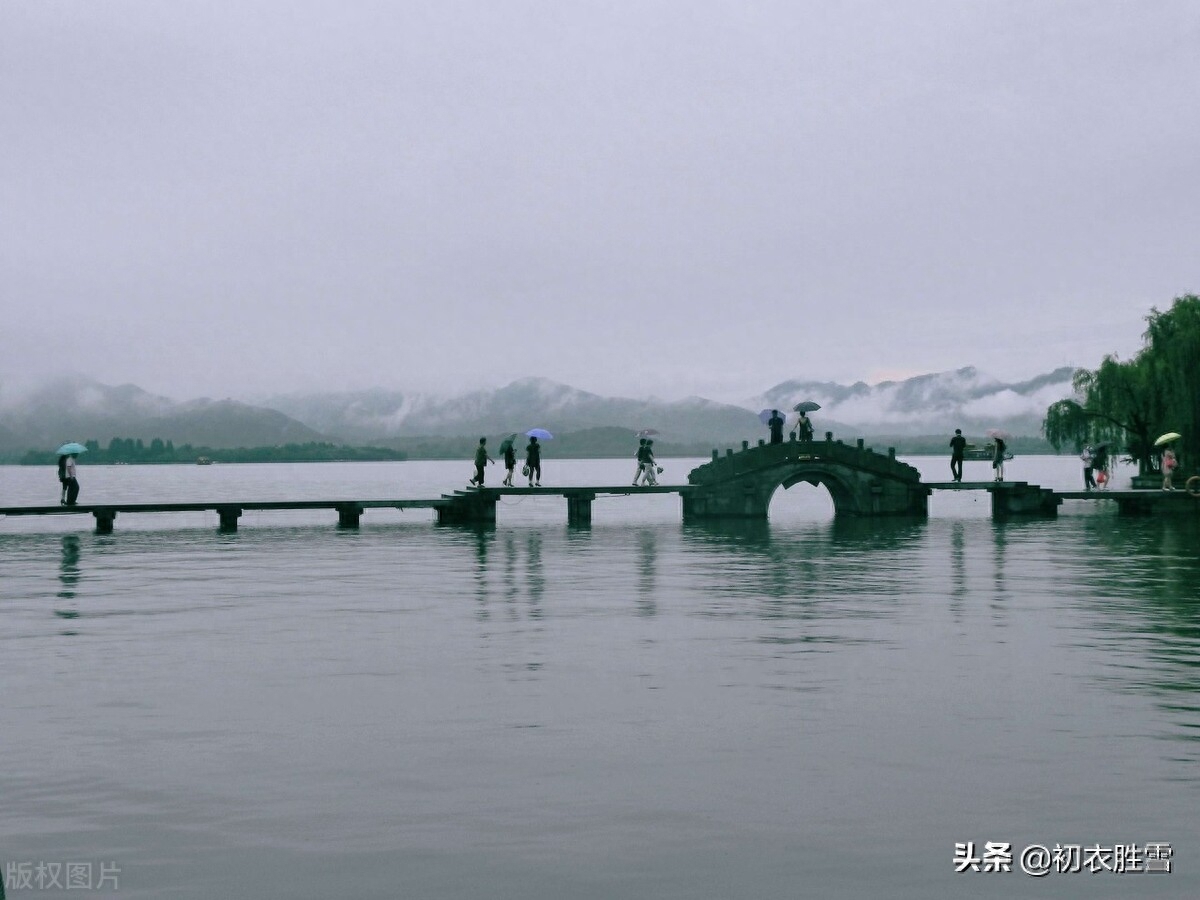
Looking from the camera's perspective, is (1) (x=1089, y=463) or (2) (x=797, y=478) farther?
(1) (x=1089, y=463)

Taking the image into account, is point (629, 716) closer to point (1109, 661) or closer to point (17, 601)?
point (1109, 661)

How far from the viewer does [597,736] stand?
12.6 metres

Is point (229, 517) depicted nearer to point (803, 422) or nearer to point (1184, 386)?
point (803, 422)

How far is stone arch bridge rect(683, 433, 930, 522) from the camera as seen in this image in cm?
5181

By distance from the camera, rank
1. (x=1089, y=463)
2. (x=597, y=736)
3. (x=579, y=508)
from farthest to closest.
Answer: (x=1089, y=463)
(x=579, y=508)
(x=597, y=736)

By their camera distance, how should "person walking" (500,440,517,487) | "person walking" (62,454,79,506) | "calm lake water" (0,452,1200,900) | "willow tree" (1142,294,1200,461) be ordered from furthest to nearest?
1. "willow tree" (1142,294,1200,461)
2. "person walking" (500,440,517,487)
3. "person walking" (62,454,79,506)
4. "calm lake water" (0,452,1200,900)

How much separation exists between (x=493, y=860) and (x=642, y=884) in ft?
3.57

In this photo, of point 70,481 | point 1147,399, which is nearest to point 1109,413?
point 1147,399

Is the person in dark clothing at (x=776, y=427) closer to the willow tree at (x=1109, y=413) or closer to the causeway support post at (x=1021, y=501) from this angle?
the causeway support post at (x=1021, y=501)

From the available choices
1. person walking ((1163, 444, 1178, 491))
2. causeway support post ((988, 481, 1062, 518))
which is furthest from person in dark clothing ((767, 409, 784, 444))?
person walking ((1163, 444, 1178, 491))

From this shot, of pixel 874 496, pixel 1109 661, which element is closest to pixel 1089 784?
pixel 1109 661

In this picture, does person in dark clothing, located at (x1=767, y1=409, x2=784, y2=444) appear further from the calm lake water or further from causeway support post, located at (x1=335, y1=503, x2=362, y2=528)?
the calm lake water

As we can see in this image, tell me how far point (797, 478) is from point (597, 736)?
41995 millimetres

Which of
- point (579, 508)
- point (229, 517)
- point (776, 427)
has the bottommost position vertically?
point (229, 517)
